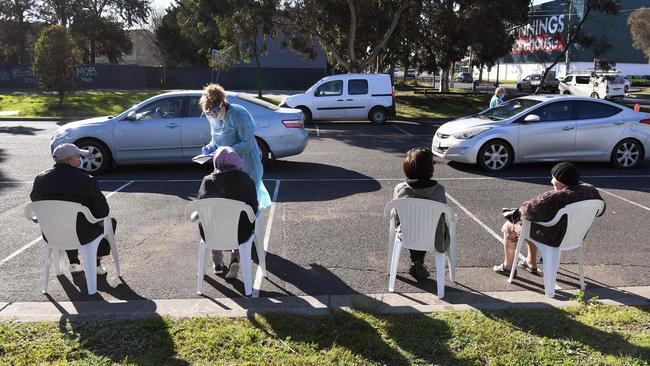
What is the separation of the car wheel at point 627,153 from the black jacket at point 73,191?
973 centimetres

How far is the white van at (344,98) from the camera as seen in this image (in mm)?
19703

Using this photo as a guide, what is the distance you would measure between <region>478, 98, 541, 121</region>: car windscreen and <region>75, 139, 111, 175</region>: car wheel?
7.45 metres

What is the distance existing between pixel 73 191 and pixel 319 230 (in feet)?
9.57

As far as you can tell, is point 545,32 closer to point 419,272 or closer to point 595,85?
point 595,85

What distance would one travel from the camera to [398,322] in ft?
13.0

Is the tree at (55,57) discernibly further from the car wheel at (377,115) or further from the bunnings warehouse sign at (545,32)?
the bunnings warehouse sign at (545,32)

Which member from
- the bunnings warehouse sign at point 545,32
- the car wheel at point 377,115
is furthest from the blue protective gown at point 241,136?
the bunnings warehouse sign at point 545,32

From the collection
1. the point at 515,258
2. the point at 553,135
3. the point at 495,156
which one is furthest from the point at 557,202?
the point at 553,135

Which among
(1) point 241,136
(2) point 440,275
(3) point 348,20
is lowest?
(2) point 440,275

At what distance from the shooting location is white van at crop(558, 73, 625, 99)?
1304 inches

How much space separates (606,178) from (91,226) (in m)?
8.85

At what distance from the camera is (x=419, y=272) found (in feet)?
16.2

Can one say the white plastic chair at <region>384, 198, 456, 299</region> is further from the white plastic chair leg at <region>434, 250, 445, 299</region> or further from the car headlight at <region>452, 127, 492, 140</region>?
the car headlight at <region>452, 127, 492, 140</region>

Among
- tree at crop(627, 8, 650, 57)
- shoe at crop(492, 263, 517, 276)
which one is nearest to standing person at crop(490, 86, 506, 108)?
shoe at crop(492, 263, 517, 276)
